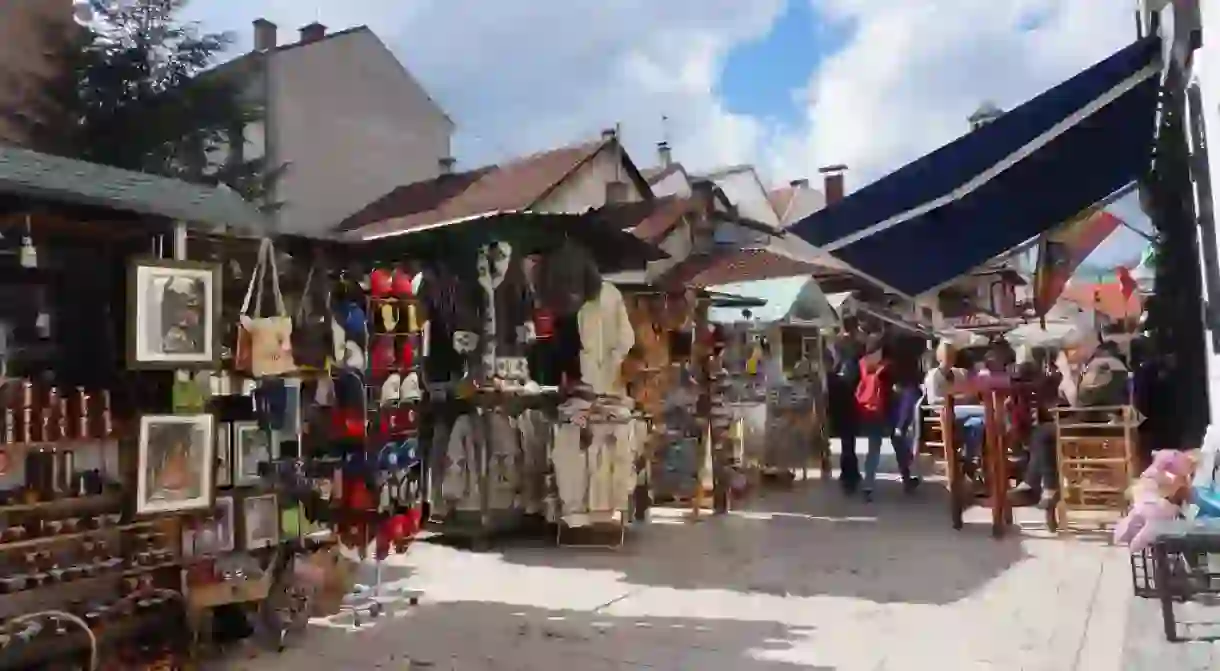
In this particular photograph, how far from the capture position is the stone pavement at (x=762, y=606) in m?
Result: 4.68

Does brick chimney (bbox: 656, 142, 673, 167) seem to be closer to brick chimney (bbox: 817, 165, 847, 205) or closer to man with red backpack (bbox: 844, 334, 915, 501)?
brick chimney (bbox: 817, 165, 847, 205)

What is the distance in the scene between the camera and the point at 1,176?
3609 millimetres

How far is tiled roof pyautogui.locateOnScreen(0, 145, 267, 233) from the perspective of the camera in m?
3.75

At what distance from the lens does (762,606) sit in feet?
18.8

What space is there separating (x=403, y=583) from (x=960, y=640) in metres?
3.52

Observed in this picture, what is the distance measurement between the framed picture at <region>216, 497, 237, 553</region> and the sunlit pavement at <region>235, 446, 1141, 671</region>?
0.55 meters

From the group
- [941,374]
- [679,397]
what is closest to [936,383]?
[941,374]

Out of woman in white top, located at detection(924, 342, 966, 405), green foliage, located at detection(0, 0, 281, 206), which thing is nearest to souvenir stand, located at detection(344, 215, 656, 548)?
woman in white top, located at detection(924, 342, 966, 405)

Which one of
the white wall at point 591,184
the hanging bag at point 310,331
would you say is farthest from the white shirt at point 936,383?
the white wall at point 591,184

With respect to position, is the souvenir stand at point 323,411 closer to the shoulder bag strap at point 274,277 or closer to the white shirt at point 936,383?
the shoulder bag strap at point 274,277

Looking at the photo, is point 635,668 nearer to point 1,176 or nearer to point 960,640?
point 960,640

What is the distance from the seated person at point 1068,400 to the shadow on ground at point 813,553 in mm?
534

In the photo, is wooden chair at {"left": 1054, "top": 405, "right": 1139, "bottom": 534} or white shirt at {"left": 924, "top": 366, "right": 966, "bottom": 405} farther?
white shirt at {"left": 924, "top": 366, "right": 966, "bottom": 405}

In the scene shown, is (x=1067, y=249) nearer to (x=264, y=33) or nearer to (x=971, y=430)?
(x=971, y=430)
